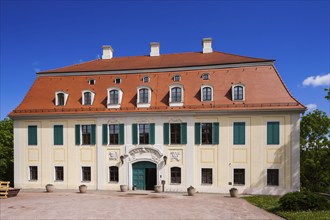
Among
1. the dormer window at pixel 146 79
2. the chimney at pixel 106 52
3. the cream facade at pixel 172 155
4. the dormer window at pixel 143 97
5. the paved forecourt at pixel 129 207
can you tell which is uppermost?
the chimney at pixel 106 52

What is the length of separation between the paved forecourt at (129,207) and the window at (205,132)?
4603mm

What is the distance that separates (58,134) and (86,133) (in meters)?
2.74

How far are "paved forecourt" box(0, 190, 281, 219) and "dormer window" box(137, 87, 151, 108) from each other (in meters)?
7.82

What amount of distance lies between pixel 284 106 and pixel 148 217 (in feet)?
48.4

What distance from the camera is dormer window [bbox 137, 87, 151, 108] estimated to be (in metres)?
25.5

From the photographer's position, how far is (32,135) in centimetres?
2723

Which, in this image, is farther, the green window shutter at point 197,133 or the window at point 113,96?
the window at point 113,96

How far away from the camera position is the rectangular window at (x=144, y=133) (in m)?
25.6

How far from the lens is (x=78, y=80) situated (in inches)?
1115

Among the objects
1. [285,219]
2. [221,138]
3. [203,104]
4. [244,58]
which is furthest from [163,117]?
[285,219]

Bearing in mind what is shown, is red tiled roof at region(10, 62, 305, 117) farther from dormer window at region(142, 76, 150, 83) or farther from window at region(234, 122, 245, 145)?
window at region(234, 122, 245, 145)

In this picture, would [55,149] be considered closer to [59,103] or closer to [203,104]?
[59,103]

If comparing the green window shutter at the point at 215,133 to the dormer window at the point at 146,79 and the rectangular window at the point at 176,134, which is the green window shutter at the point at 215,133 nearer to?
the rectangular window at the point at 176,134

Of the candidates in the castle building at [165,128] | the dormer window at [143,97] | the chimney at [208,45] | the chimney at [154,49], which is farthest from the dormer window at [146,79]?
the chimney at [208,45]
